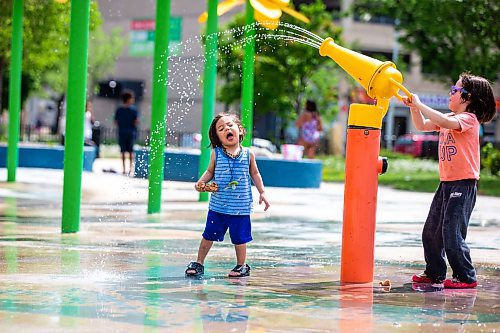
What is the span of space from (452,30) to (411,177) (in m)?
3.82

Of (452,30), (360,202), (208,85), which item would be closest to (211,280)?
(360,202)

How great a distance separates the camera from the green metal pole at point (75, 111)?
10.0m

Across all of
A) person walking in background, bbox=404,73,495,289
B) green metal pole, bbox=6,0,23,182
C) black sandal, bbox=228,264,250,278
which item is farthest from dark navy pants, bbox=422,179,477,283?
green metal pole, bbox=6,0,23,182

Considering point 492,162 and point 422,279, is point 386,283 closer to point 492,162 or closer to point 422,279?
point 422,279

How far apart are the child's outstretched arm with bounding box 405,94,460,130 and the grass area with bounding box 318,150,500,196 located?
42.8ft

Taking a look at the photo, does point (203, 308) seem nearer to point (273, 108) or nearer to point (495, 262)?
point (495, 262)

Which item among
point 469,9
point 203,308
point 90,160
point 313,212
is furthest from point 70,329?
point 469,9

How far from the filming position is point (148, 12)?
6303 cm

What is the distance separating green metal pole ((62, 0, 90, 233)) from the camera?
32.9 ft

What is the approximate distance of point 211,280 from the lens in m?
7.36

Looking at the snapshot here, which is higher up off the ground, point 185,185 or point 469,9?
point 469,9

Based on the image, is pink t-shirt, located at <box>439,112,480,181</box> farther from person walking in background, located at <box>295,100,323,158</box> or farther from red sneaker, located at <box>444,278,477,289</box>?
person walking in background, located at <box>295,100,323,158</box>

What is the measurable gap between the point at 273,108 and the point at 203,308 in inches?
1382

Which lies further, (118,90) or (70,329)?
(118,90)
